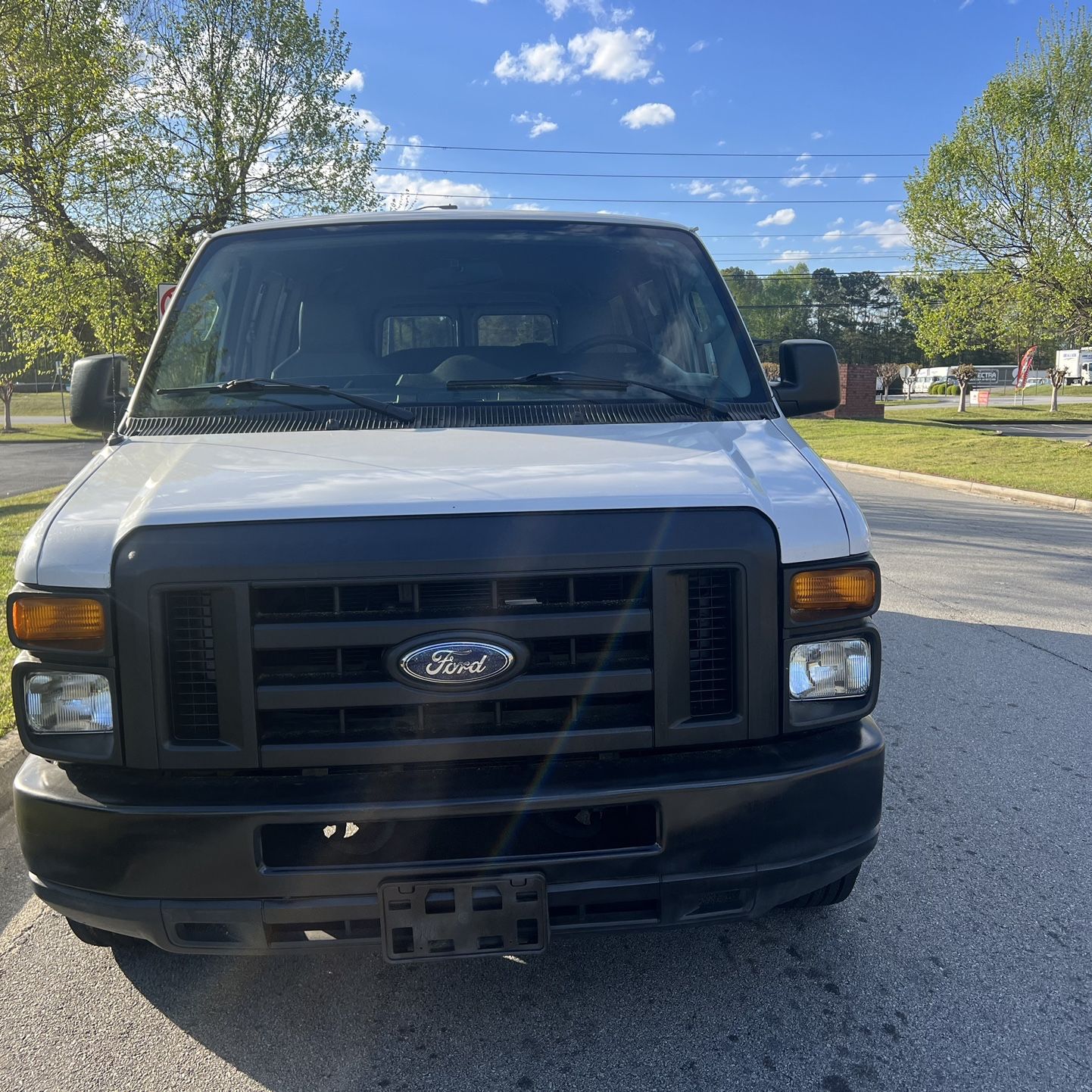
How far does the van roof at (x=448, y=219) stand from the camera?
11.7 feet

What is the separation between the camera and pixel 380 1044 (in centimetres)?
246

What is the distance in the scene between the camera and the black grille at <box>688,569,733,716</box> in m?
2.31

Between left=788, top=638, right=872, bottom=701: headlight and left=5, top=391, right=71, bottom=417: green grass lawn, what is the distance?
5058cm

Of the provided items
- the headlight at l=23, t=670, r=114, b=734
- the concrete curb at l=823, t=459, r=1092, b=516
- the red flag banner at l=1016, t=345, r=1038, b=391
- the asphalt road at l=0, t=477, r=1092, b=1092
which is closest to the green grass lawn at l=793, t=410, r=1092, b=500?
the concrete curb at l=823, t=459, r=1092, b=516

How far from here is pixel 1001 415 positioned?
3747cm

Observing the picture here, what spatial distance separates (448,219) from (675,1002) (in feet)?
8.83

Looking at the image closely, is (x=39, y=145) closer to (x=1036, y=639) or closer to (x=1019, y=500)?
(x=1036, y=639)

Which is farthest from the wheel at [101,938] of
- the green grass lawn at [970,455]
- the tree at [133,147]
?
the green grass lawn at [970,455]

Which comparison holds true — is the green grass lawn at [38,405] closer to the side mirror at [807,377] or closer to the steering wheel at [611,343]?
the steering wheel at [611,343]

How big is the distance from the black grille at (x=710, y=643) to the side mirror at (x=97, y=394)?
220 cm

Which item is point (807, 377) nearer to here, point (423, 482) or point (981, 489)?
point (423, 482)

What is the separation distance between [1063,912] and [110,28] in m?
13.3

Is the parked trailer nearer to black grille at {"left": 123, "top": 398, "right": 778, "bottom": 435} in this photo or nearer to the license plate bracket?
black grille at {"left": 123, "top": 398, "right": 778, "bottom": 435}

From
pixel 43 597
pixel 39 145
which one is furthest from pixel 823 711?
pixel 39 145
